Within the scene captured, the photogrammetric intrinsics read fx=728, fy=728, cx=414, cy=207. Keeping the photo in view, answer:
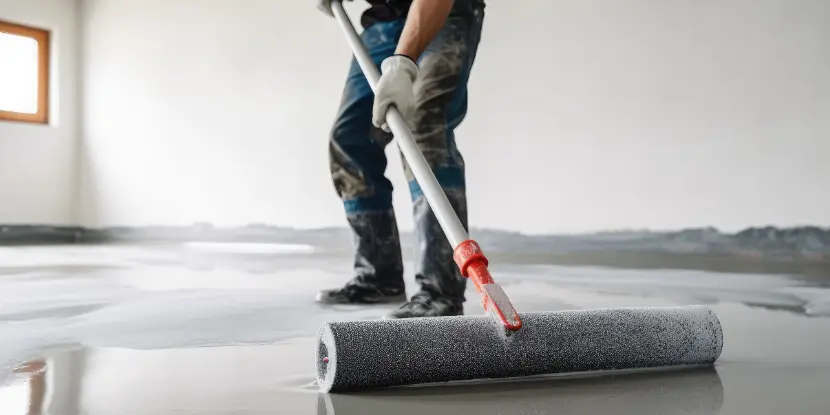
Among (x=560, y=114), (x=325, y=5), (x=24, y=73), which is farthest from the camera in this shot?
(x=24, y=73)

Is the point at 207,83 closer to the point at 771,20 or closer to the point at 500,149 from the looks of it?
the point at 500,149

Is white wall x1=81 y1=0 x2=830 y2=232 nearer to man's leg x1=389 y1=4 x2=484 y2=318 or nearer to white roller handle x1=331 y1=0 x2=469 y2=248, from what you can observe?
man's leg x1=389 y1=4 x2=484 y2=318

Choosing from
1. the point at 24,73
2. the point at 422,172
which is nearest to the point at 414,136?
the point at 422,172

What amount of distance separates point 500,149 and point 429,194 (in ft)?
8.44

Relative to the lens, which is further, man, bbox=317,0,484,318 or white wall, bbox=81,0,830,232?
white wall, bbox=81,0,830,232

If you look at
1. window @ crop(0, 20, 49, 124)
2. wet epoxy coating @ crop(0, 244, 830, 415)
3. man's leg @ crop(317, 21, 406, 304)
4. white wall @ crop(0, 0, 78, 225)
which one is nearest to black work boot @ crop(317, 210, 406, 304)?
man's leg @ crop(317, 21, 406, 304)

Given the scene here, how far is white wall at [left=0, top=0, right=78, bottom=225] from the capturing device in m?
5.32

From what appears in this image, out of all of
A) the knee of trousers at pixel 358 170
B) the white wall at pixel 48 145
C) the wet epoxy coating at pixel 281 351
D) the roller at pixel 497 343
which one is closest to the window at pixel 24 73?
the white wall at pixel 48 145

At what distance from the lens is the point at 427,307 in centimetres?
151

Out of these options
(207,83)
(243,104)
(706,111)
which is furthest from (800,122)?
(207,83)

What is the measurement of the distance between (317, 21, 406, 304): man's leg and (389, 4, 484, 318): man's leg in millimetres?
239

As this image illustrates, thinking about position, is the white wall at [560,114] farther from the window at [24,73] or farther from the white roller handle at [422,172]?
the white roller handle at [422,172]

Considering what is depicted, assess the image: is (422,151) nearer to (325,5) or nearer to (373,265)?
(373,265)

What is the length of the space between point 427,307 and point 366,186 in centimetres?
49
